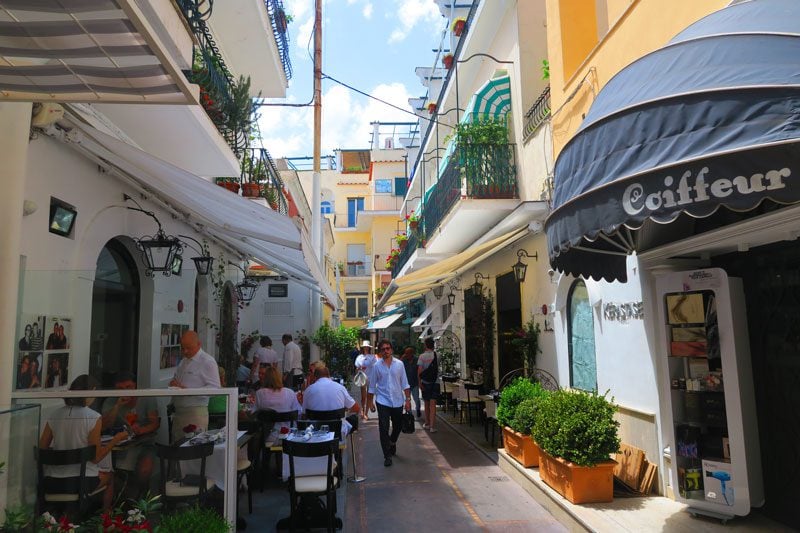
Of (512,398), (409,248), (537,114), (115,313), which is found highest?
(537,114)

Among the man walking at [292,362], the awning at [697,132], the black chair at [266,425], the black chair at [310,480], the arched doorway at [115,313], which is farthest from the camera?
the man walking at [292,362]

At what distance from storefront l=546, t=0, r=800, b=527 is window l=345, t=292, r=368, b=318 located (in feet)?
127

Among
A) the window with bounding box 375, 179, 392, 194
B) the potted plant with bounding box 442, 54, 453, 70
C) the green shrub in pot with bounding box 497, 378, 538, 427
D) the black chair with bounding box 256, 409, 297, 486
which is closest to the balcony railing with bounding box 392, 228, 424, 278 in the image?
the potted plant with bounding box 442, 54, 453, 70

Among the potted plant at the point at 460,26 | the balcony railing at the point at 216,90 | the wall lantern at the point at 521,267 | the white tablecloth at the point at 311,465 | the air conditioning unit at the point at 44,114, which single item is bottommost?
the white tablecloth at the point at 311,465

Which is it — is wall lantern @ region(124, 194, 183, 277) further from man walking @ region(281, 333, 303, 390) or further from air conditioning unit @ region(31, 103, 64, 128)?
man walking @ region(281, 333, 303, 390)

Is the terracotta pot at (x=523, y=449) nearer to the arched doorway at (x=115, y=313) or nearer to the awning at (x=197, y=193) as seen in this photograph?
the awning at (x=197, y=193)

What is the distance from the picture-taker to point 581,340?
8211 millimetres

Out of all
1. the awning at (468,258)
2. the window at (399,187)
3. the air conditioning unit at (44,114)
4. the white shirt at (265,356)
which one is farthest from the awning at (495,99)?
the window at (399,187)

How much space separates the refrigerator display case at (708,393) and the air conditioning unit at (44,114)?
18.6ft

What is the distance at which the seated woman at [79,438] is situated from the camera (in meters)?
3.99

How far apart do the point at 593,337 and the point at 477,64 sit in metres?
8.29

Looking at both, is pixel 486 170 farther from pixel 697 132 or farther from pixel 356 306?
pixel 356 306

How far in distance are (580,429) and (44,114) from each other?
5.65m


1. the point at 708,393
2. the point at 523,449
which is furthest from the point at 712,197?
the point at 523,449
